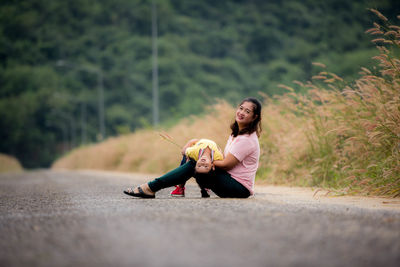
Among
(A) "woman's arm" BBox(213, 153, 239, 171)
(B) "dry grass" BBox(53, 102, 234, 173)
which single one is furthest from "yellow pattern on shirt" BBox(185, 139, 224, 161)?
(B) "dry grass" BBox(53, 102, 234, 173)

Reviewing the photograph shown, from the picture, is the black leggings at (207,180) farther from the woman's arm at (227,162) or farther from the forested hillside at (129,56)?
the forested hillside at (129,56)

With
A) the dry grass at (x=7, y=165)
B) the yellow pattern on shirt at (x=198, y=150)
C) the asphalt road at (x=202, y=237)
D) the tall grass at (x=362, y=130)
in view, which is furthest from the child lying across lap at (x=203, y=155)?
the dry grass at (x=7, y=165)

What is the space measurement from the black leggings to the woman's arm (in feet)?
0.42

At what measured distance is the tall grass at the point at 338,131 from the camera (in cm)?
699

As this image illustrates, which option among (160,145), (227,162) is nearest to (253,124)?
(227,162)

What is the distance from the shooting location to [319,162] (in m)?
8.96

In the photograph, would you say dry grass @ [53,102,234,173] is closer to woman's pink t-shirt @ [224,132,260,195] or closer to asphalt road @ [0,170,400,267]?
woman's pink t-shirt @ [224,132,260,195]

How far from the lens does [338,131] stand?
8.45 m

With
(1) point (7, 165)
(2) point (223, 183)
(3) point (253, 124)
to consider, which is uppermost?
(3) point (253, 124)

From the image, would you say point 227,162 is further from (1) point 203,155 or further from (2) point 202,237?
(2) point 202,237

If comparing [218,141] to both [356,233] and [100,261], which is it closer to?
[356,233]

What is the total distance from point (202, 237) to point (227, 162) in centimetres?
274

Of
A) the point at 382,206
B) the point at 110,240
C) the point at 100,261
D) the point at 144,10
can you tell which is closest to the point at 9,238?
the point at 110,240

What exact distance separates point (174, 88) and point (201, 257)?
2126 inches
